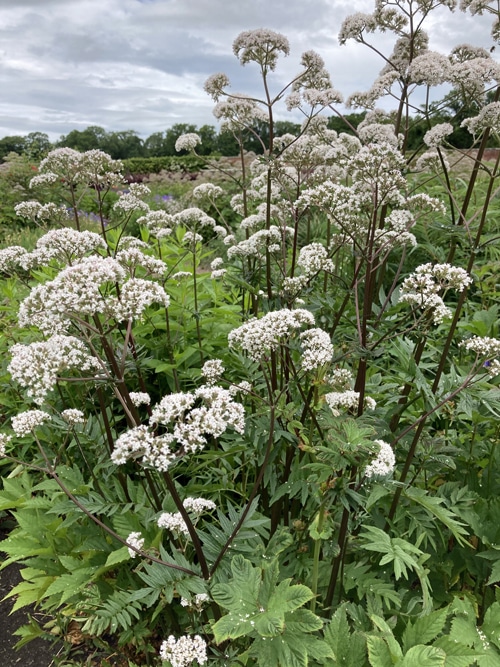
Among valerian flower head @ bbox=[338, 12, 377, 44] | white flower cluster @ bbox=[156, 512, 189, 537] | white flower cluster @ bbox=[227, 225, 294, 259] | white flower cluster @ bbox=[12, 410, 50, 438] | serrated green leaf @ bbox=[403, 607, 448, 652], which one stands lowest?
serrated green leaf @ bbox=[403, 607, 448, 652]

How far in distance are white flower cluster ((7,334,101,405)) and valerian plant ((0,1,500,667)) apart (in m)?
0.01

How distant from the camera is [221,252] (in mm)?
10852

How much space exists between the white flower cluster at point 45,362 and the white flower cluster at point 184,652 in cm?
118

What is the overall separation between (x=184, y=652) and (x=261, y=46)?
11.9ft

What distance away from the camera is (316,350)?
2.45 meters

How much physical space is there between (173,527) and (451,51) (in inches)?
144

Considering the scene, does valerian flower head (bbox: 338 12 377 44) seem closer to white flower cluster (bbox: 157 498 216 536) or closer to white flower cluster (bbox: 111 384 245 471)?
white flower cluster (bbox: 111 384 245 471)

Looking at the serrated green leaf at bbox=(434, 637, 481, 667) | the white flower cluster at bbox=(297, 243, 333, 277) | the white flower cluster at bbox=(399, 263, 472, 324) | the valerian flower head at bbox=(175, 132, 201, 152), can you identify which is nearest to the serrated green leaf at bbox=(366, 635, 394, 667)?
the serrated green leaf at bbox=(434, 637, 481, 667)

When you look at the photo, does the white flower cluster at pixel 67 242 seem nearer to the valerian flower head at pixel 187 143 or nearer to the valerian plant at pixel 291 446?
the valerian plant at pixel 291 446

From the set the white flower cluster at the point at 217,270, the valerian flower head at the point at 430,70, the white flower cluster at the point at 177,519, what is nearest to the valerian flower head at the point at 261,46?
the valerian flower head at the point at 430,70

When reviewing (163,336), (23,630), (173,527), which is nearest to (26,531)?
(23,630)

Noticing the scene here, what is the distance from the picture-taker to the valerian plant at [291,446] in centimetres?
205

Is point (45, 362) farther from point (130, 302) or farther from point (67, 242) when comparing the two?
point (67, 242)

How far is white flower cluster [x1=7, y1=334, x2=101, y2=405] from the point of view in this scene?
2.09m
